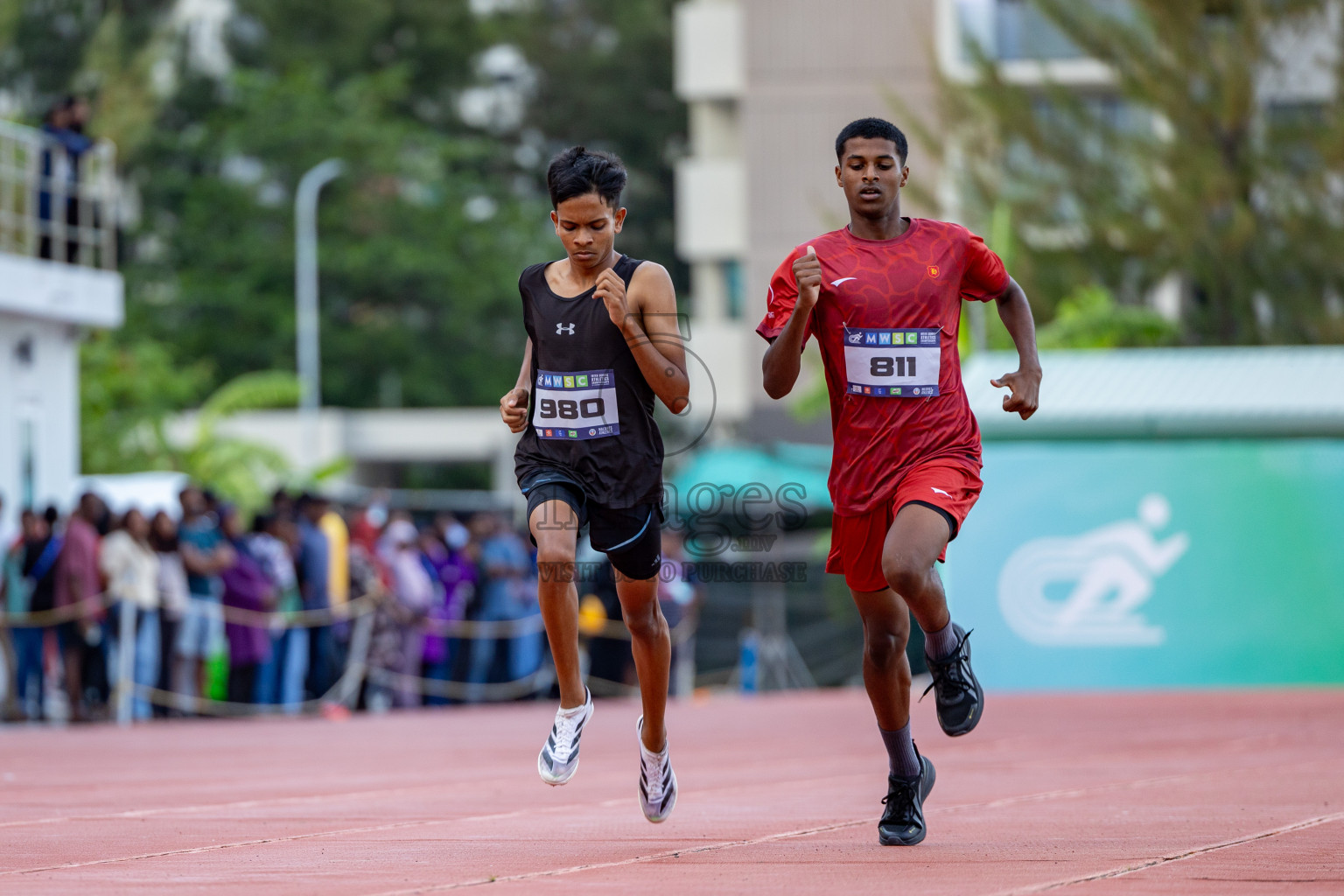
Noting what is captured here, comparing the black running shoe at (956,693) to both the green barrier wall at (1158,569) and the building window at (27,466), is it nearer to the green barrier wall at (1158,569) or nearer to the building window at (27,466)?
the green barrier wall at (1158,569)

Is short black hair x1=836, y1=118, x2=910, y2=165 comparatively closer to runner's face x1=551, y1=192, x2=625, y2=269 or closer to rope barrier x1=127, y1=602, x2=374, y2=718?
runner's face x1=551, y1=192, x2=625, y2=269

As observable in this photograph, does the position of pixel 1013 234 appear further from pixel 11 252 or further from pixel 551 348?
pixel 551 348

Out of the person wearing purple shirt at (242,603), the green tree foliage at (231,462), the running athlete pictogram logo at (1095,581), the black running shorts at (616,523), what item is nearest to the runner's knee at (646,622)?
the black running shorts at (616,523)

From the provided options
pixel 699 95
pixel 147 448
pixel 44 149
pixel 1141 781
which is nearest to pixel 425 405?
pixel 699 95

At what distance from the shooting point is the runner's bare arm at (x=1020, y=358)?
675 centimetres

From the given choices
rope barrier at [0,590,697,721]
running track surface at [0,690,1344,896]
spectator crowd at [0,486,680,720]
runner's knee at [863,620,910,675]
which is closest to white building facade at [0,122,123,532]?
spectator crowd at [0,486,680,720]

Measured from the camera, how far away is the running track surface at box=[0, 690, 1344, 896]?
555cm

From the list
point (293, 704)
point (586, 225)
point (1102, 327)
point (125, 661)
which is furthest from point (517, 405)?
point (1102, 327)

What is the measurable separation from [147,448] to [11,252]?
1396cm

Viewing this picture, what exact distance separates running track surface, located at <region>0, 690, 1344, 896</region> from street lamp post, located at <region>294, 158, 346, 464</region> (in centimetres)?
2980

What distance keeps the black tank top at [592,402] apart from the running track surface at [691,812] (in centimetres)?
121

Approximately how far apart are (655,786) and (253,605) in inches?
466

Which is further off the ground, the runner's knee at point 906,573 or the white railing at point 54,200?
the white railing at point 54,200

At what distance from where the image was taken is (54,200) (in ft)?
69.9
